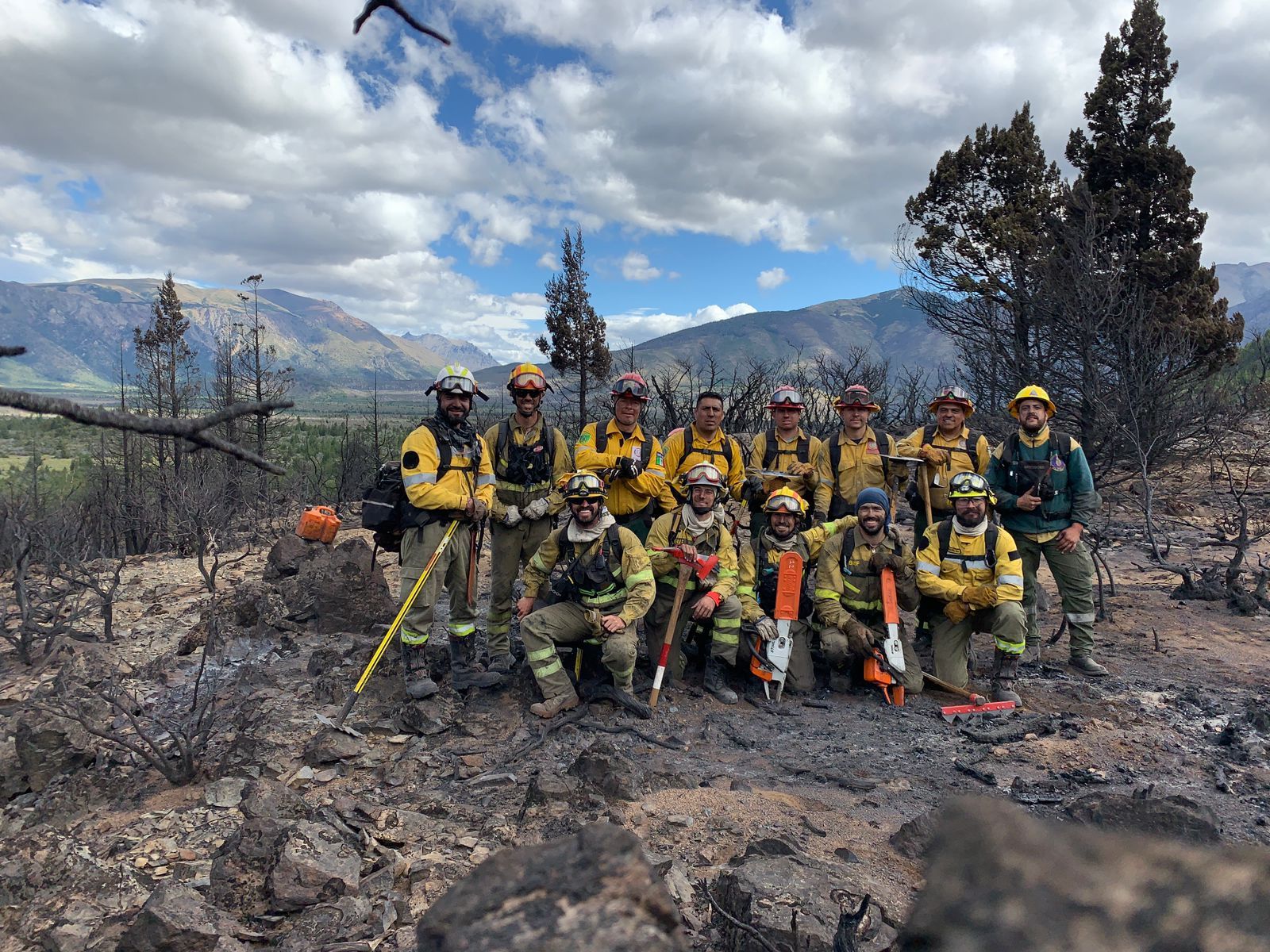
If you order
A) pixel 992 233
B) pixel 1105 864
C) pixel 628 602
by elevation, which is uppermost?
pixel 992 233

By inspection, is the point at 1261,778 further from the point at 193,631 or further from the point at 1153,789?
the point at 193,631

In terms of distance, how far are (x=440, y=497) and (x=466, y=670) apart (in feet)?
4.95

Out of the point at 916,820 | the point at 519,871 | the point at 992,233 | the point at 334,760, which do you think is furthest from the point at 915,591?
the point at 992,233

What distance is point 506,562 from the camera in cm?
642

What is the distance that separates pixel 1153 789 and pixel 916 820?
1.53m

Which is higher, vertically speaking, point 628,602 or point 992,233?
point 992,233

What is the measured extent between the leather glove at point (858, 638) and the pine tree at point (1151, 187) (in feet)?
46.1

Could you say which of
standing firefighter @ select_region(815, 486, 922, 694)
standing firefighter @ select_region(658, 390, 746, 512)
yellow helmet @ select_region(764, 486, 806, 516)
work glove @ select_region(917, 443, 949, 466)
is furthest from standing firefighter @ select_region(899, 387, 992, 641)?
standing firefighter @ select_region(658, 390, 746, 512)

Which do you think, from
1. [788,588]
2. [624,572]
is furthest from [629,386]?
[788,588]

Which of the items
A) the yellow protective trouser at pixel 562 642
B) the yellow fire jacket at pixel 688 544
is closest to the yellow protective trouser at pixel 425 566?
the yellow protective trouser at pixel 562 642

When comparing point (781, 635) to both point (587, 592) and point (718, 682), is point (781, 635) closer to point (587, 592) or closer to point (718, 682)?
point (718, 682)

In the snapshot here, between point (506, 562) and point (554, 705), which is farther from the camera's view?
point (506, 562)

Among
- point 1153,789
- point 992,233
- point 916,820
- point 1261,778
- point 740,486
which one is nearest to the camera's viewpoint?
point 916,820

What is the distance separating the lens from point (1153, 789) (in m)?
4.08
